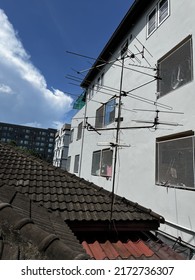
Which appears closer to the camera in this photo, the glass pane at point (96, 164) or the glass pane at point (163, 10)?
the glass pane at point (163, 10)

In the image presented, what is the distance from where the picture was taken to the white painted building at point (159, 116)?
19.8 ft

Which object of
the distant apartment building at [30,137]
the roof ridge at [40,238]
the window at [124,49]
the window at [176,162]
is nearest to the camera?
the roof ridge at [40,238]

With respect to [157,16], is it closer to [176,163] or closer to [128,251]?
[176,163]

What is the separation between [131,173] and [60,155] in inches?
1544

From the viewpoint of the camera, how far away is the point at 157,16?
8.89 meters

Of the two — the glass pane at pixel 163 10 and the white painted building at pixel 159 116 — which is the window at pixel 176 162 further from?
the glass pane at pixel 163 10

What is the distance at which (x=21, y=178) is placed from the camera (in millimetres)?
6008

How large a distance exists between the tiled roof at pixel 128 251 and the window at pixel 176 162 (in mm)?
2150

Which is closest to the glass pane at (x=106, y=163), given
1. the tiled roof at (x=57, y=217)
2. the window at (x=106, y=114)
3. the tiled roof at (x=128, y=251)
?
the window at (x=106, y=114)

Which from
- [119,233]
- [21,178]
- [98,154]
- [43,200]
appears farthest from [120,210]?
[98,154]

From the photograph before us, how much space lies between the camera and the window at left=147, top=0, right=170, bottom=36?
836 centimetres

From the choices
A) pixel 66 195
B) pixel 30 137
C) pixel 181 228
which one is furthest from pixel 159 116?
pixel 30 137
